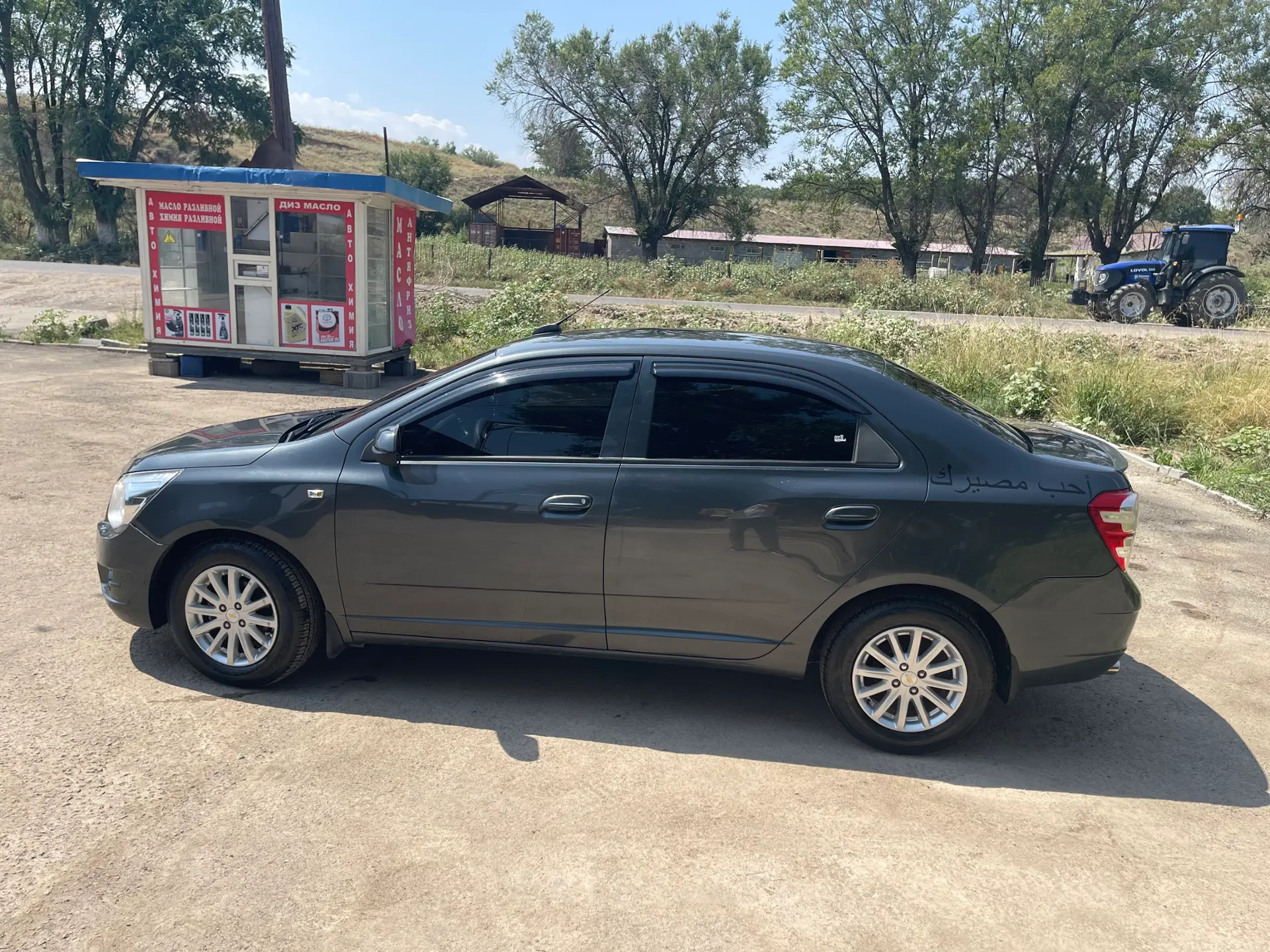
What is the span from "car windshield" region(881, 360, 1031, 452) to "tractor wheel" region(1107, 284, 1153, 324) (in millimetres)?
22184

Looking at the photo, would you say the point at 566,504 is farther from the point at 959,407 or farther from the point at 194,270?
the point at 194,270

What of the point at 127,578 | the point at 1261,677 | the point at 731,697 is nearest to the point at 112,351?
Answer: the point at 127,578

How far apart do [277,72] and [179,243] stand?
2891 millimetres

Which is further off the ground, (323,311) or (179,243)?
(179,243)

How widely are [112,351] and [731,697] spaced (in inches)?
574

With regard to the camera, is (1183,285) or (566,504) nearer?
(566,504)

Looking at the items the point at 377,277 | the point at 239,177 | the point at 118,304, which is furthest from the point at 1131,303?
the point at 118,304

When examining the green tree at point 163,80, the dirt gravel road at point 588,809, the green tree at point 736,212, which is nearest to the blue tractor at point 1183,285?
the dirt gravel road at point 588,809

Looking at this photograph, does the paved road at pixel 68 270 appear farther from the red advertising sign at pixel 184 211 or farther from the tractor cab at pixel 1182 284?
the tractor cab at pixel 1182 284

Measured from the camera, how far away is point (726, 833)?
334 centimetres

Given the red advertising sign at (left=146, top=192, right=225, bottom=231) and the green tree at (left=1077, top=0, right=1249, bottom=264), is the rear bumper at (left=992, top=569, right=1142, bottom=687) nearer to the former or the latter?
the red advertising sign at (left=146, top=192, right=225, bottom=231)

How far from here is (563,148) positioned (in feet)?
169

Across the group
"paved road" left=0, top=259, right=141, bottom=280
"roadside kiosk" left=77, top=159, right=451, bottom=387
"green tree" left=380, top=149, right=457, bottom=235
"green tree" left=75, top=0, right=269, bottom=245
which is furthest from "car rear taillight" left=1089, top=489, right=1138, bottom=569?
"green tree" left=380, top=149, right=457, bottom=235

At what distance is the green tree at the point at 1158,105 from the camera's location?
133 feet
